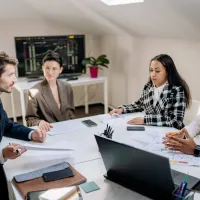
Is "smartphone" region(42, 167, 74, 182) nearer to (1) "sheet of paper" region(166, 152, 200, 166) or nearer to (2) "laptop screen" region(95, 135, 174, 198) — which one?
(2) "laptop screen" region(95, 135, 174, 198)

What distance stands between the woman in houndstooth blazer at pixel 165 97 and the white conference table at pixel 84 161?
101 millimetres

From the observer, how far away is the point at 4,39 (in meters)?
3.98

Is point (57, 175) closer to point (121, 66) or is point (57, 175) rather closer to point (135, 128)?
point (135, 128)

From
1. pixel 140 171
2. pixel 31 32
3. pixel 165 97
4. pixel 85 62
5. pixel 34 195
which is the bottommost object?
pixel 34 195

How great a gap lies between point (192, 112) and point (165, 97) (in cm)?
26

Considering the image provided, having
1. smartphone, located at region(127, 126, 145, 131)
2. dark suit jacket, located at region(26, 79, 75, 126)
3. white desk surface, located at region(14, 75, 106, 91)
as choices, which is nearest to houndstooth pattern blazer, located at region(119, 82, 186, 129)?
smartphone, located at region(127, 126, 145, 131)

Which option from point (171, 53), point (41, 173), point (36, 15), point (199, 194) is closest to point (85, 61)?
point (36, 15)

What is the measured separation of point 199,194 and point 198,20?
5.85ft

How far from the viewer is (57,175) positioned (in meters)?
1.42

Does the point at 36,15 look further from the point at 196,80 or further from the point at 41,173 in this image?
the point at 41,173

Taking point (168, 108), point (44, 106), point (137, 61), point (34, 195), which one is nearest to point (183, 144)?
point (168, 108)

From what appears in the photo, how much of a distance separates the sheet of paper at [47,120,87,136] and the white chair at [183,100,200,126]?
0.84 meters

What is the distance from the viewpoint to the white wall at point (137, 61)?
3085 mm

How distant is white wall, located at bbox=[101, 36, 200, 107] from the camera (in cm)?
308
